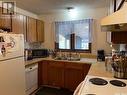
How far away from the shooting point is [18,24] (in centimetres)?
302

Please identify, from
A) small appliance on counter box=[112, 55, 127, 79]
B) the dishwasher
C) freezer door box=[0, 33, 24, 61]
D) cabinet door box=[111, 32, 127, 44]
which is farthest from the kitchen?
small appliance on counter box=[112, 55, 127, 79]

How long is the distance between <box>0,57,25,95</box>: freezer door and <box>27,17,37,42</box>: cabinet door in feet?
3.78

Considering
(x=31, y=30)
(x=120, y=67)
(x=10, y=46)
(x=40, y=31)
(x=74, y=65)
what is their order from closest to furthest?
(x=120, y=67) < (x=10, y=46) < (x=74, y=65) < (x=31, y=30) < (x=40, y=31)

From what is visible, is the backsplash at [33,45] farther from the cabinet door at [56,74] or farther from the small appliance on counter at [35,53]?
the cabinet door at [56,74]

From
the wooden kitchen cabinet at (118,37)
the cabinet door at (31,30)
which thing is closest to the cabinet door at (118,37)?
the wooden kitchen cabinet at (118,37)

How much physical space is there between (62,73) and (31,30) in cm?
141

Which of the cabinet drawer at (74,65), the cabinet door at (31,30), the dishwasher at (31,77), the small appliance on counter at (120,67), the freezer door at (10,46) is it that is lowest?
the dishwasher at (31,77)

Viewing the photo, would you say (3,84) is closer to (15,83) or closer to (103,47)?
(15,83)

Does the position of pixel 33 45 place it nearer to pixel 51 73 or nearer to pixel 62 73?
pixel 51 73

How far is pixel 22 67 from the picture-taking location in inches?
97.9

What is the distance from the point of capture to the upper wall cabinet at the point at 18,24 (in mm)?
2881

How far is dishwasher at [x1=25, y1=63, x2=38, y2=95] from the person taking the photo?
2963 mm

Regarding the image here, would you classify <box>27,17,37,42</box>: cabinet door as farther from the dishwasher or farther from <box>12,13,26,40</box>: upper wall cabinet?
the dishwasher

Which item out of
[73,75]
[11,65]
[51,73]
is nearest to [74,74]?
[73,75]
